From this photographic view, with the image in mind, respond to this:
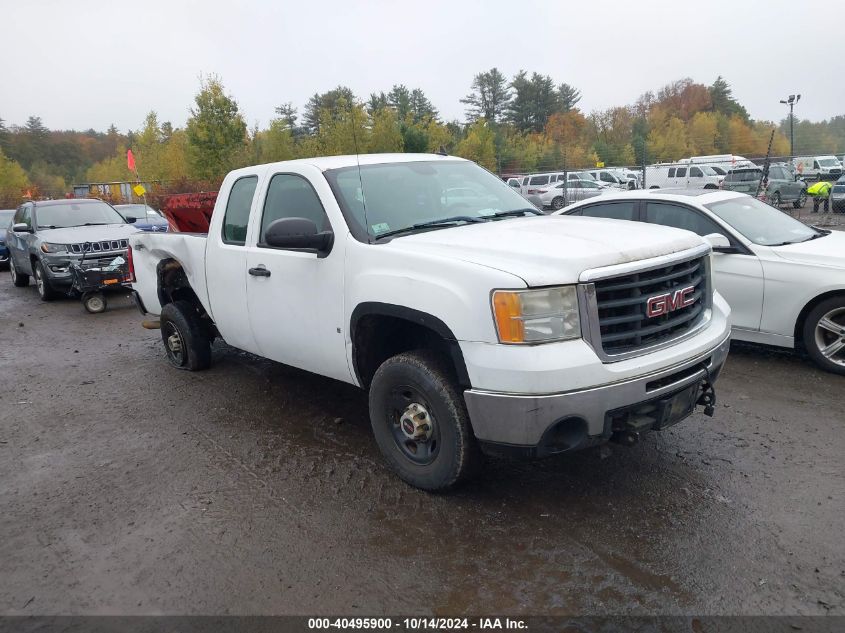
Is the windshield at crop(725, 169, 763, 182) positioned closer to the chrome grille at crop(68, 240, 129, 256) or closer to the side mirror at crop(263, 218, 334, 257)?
the chrome grille at crop(68, 240, 129, 256)

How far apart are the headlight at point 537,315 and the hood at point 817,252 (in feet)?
11.7

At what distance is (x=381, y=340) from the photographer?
4090 mm

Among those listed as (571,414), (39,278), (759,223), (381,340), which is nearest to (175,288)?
(381,340)

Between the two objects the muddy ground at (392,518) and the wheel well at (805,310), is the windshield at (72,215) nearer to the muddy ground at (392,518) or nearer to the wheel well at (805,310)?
the muddy ground at (392,518)

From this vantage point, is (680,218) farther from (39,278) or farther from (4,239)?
(4,239)

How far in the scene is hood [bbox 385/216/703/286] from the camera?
10.6ft

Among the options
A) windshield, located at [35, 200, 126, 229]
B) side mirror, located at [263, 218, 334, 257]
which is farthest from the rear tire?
side mirror, located at [263, 218, 334, 257]

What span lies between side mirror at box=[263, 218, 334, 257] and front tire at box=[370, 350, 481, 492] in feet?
2.91

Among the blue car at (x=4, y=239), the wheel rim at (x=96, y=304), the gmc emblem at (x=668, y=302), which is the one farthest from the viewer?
the blue car at (x=4, y=239)

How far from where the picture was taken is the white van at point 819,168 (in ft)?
92.9

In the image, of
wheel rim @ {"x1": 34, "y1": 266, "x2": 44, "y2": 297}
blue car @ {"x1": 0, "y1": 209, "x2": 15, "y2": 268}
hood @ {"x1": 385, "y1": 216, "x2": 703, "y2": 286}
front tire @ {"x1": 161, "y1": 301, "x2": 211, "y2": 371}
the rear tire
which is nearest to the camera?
hood @ {"x1": 385, "y1": 216, "x2": 703, "y2": 286}

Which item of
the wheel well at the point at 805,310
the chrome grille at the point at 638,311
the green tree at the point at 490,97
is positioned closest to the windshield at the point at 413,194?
the chrome grille at the point at 638,311

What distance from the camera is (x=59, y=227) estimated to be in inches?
471

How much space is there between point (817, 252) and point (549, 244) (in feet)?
11.6
